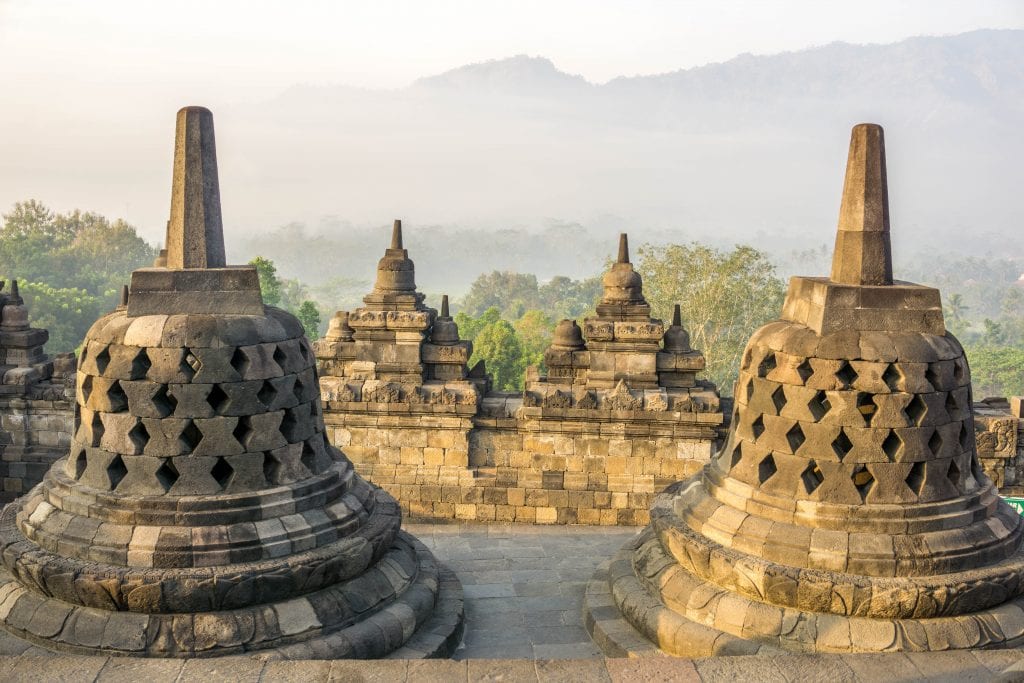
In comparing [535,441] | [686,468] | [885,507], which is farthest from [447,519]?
[885,507]

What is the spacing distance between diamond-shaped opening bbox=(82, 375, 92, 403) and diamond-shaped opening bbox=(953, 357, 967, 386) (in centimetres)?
601

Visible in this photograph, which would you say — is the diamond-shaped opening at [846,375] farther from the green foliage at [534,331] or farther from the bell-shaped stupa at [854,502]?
the green foliage at [534,331]

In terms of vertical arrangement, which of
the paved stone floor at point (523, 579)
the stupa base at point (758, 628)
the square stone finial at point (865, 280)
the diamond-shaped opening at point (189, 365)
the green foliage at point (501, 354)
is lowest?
the green foliage at point (501, 354)

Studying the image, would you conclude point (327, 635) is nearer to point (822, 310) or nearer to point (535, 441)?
point (822, 310)

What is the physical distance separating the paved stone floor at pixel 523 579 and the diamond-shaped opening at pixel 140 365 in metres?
3.05

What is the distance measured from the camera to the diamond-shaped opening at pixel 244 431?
575cm

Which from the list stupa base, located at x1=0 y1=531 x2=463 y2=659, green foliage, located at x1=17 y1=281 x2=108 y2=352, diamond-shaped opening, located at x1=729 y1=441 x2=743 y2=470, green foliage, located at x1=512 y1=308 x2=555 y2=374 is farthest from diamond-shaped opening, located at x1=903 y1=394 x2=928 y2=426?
green foliage, located at x1=17 y1=281 x2=108 y2=352

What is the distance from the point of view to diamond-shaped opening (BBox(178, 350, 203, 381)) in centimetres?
560

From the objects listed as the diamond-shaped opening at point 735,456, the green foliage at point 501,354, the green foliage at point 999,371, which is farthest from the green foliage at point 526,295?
the diamond-shaped opening at point 735,456

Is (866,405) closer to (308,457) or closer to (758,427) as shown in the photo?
(758,427)

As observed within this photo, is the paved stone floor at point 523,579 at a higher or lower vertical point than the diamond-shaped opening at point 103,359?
lower

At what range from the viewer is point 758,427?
616cm

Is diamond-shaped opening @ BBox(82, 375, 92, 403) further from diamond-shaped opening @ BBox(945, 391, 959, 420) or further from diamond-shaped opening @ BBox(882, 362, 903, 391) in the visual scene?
diamond-shaped opening @ BBox(945, 391, 959, 420)

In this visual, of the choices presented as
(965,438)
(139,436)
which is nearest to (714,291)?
(965,438)
